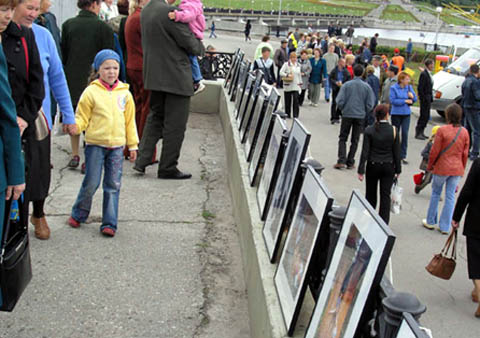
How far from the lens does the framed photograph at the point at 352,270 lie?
2678mm

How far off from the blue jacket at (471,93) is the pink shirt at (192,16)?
27.2ft

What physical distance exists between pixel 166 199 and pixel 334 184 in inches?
180

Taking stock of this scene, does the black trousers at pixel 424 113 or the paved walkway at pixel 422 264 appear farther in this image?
the black trousers at pixel 424 113

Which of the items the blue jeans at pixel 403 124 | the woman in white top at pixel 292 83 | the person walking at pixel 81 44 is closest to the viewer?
the person walking at pixel 81 44

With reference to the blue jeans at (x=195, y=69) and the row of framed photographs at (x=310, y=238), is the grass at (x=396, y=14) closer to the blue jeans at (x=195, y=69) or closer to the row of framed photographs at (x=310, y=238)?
the blue jeans at (x=195, y=69)

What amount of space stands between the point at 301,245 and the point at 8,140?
1.71 meters

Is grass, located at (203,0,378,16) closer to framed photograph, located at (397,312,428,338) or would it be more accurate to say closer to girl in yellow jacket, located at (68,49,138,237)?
girl in yellow jacket, located at (68,49,138,237)

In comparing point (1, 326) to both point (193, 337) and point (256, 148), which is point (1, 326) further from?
point (256, 148)

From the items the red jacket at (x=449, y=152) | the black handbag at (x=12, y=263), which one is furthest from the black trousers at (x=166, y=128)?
the black handbag at (x=12, y=263)

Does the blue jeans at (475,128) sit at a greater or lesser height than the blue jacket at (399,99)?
lesser

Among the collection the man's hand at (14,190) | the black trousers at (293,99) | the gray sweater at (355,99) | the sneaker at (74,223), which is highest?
the man's hand at (14,190)

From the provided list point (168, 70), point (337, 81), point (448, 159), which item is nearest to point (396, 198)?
point (448, 159)

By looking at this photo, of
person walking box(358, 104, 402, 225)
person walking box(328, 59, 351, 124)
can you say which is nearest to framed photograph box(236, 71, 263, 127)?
person walking box(358, 104, 402, 225)

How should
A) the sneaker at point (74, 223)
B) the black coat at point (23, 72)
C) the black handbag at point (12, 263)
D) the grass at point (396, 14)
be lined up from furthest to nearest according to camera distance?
the grass at point (396, 14), the sneaker at point (74, 223), the black coat at point (23, 72), the black handbag at point (12, 263)
